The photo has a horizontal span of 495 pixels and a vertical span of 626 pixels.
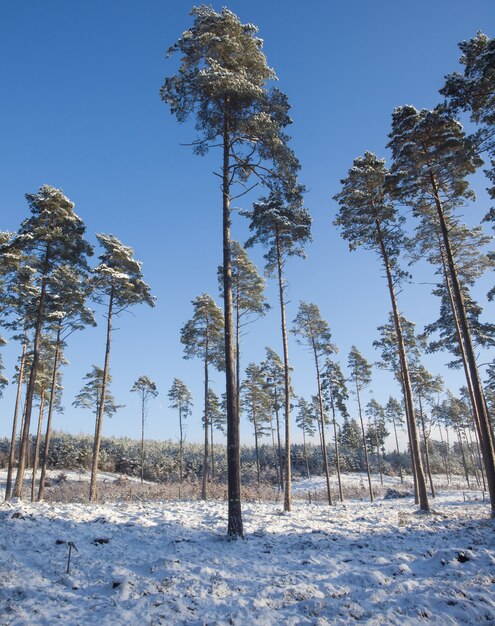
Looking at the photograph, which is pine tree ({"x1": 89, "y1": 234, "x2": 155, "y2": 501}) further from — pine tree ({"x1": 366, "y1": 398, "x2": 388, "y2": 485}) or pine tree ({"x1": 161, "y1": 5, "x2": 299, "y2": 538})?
pine tree ({"x1": 366, "y1": 398, "x2": 388, "y2": 485})

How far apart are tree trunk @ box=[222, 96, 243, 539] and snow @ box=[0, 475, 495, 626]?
734 mm

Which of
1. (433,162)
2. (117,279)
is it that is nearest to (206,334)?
(117,279)

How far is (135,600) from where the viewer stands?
607cm

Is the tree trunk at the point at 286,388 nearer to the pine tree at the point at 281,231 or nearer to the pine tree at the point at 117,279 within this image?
the pine tree at the point at 281,231

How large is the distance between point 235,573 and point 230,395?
4.41 meters

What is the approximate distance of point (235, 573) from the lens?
7547 mm

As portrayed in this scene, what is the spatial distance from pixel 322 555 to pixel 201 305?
18.8 meters

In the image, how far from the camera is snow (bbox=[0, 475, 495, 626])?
562 cm

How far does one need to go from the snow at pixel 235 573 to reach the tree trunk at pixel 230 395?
73 centimetres

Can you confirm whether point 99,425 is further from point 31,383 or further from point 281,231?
point 281,231

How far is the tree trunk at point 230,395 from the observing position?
1041 centimetres

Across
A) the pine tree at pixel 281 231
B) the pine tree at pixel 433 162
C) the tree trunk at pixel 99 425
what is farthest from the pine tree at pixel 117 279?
the pine tree at pixel 433 162

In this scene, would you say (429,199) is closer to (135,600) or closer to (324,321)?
(324,321)

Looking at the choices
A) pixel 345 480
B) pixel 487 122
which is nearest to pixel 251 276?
pixel 487 122
